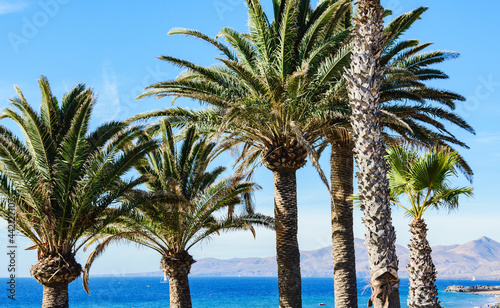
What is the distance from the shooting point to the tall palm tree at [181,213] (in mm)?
16203

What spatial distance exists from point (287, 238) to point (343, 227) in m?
2.13

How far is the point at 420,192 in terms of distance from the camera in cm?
1302

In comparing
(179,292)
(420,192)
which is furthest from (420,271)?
(179,292)

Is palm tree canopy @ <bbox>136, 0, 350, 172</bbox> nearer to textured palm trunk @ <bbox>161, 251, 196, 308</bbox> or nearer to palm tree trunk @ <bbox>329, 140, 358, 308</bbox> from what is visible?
palm tree trunk @ <bbox>329, 140, 358, 308</bbox>

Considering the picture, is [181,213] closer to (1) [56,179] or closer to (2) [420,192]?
(1) [56,179]

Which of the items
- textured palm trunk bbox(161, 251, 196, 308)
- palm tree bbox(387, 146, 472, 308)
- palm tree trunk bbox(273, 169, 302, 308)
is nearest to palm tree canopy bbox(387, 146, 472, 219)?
palm tree bbox(387, 146, 472, 308)

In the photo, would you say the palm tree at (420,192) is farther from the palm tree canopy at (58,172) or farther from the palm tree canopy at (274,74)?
the palm tree canopy at (58,172)

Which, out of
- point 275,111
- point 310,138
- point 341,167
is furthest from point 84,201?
point 341,167

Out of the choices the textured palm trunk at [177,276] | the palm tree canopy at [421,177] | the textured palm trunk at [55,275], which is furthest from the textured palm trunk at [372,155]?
the textured palm trunk at [177,276]

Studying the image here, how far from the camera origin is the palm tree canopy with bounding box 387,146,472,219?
39.1 ft

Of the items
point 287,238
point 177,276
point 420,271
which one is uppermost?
point 287,238

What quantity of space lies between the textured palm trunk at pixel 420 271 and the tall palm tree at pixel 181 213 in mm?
4567

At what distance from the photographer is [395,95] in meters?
16.0

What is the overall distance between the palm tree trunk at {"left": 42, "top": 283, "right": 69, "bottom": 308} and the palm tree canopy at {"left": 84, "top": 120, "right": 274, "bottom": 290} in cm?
275
